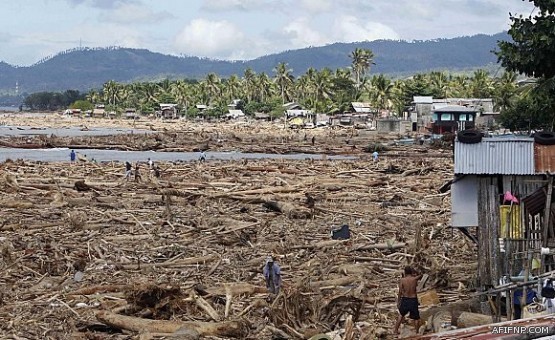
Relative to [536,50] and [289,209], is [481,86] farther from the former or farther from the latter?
[536,50]

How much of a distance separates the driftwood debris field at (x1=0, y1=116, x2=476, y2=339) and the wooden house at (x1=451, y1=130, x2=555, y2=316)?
195 cm

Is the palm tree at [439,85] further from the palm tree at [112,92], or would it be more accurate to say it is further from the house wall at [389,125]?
the palm tree at [112,92]

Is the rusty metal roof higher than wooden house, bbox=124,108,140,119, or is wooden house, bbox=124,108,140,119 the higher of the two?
wooden house, bbox=124,108,140,119

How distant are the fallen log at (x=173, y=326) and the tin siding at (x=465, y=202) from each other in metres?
4.07

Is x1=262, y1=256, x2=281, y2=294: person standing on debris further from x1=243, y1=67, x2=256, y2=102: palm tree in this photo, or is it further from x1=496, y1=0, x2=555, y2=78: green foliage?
x1=243, y1=67, x2=256, y2=102: palm tree

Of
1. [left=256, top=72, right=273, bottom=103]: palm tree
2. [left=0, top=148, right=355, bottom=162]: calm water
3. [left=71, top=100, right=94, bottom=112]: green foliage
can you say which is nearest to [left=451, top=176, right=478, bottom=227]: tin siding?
[left=0, top=148, right=355, bottom=162]: calm water

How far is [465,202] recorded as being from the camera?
14219 millimetres

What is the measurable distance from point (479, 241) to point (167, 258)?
8292 millimetres

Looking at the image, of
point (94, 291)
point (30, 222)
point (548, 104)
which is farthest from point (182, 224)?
point (548, 104)

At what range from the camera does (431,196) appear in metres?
31.3

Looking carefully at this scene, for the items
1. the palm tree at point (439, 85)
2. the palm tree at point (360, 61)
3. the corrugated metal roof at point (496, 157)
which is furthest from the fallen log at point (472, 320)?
the palm tree at point (360, 61)

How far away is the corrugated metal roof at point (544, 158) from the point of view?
1327cm

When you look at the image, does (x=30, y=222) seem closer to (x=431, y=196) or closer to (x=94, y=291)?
(x=94, y=291)

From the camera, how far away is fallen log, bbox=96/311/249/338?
517 inches
